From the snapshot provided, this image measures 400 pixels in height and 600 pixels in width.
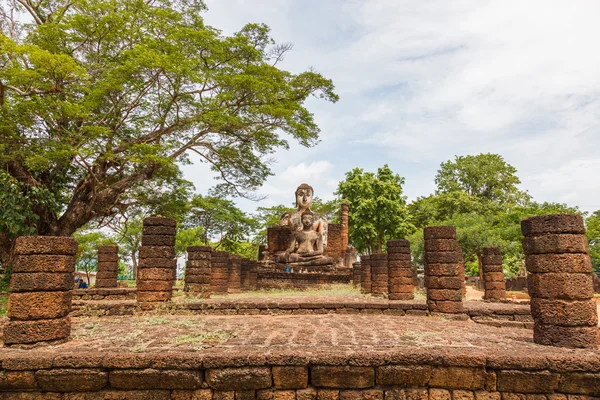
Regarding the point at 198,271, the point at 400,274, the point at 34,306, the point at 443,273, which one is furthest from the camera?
the point at 198,271

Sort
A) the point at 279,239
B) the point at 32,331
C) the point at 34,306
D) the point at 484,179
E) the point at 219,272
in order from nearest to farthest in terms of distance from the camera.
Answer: the point at 32,331
the point at 34,306
the point at 219,272
the point at 279,239
the point at 484,179

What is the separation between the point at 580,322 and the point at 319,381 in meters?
3.72

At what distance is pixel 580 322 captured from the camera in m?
5.21

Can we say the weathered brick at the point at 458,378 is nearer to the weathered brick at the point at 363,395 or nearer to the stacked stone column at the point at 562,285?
the weathered brick at the point at 363,395

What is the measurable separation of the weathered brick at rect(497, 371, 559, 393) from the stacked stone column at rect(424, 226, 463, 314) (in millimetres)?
4284

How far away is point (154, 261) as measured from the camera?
30.0 ft

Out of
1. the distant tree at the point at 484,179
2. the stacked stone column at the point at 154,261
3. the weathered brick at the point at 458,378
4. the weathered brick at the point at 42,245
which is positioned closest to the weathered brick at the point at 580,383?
the weathered brick at the point at 458,378

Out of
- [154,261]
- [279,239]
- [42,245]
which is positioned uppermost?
[279,239]

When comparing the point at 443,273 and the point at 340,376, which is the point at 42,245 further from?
the point at 443,273

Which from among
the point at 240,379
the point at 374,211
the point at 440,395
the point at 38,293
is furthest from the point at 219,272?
the point at 374,211

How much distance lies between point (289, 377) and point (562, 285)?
399 cm

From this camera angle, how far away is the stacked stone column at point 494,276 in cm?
1232

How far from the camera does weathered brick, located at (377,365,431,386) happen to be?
4215 millimetres

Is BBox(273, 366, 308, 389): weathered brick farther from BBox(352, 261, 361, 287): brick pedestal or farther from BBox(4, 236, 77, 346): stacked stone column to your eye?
BBox(352, 261, 361, 287): brick pedestal
